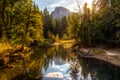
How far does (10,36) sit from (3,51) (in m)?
3.47

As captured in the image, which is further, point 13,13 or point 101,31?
Result: point 101,31

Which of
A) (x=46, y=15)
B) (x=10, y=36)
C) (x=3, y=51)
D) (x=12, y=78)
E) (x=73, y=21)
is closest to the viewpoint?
(x=12, y=78)

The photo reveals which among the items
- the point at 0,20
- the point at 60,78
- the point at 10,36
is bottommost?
the point at 60,78

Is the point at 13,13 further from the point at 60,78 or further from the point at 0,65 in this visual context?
the point at 60,78

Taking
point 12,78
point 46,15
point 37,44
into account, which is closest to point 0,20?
point 12,78

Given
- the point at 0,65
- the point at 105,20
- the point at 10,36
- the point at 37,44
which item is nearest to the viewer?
the point at 0,65

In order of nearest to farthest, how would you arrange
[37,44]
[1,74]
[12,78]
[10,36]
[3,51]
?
[12,78] → [1,74] → [3,51] → [10,36] → [37,44]

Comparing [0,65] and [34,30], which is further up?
[34,30]

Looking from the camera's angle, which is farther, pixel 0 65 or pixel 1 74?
pixel 0 65

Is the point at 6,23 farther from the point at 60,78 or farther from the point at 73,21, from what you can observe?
the point at 73,21

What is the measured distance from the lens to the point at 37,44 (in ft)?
235

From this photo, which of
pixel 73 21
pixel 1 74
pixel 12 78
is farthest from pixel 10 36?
pixel 73 21

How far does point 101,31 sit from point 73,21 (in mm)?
14477

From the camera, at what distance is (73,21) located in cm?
6325
